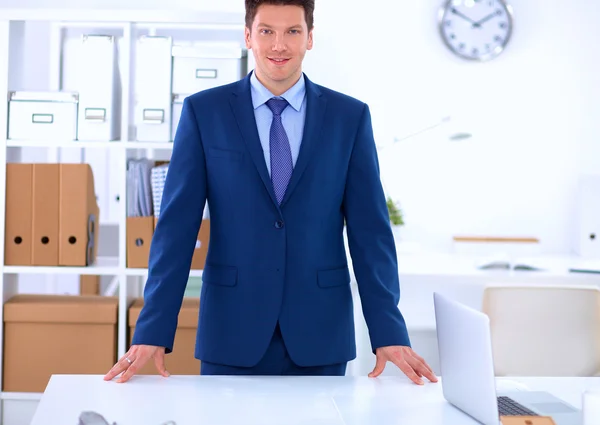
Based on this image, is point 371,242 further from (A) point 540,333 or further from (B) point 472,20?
(B) point 472,20

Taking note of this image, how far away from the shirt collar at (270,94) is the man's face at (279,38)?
7 centimetres

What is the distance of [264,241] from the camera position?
1.82m

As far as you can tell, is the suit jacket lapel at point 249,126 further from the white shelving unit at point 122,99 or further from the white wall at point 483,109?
the white wall at point 483,109

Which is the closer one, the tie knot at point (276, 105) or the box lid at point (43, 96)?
the tie knot at point (276, 105)

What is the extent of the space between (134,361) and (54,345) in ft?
5.32

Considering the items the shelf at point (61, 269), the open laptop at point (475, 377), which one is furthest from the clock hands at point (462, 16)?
the open laptop at point (475, 377)

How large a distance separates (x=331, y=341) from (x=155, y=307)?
40 centimetres

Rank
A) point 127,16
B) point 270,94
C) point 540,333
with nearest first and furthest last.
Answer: point 270,94 → point 540,333 → point 127,16

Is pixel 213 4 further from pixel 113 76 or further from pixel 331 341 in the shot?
pixel 331 341

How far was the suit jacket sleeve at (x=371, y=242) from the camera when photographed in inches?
72.0

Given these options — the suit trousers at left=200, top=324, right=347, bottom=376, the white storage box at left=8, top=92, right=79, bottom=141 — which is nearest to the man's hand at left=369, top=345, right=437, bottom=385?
the suit trousers at left=200, top=324, right=347, bottom=376

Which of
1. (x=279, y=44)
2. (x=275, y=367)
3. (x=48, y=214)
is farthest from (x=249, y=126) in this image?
(x=48, y=214)

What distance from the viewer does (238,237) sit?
5.99 ft

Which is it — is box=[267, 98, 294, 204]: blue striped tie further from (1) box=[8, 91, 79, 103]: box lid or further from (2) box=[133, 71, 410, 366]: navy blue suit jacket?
(1) box=[8, 91, 79, 103]: box lid
